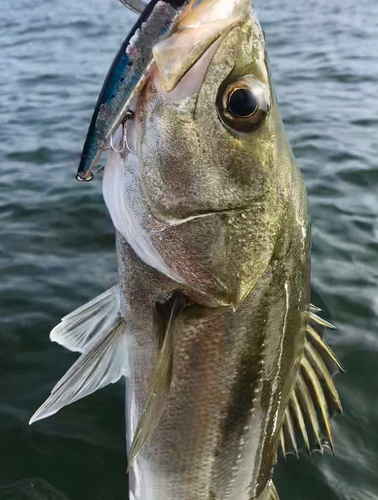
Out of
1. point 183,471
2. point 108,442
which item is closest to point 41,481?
point 108,442

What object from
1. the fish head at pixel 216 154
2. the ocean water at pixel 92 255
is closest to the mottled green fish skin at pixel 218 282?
the fish head at pixel 216 154

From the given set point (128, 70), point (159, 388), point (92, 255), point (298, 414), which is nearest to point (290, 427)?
point (298, 414)

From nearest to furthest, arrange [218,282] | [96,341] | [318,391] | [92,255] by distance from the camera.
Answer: [218,282] → [96,341] → [318,391] → [92,255]

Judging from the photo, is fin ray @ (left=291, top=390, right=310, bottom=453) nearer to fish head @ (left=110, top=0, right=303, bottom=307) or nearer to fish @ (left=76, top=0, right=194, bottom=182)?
fish head @ (left=110, top=0, right=303, bottom=307)

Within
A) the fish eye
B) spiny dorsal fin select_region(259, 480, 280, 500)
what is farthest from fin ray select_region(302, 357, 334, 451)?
the fish eye

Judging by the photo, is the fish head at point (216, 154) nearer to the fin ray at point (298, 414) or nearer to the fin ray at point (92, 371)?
the fin ray at point (92, 371)

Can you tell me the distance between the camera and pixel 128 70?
4.37 feet

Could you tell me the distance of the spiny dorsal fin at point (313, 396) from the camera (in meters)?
1.86

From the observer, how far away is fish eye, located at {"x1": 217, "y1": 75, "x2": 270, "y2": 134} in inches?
56.7

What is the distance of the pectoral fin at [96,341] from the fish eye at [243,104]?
2.21ft

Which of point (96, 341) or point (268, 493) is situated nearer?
point (96, 341)

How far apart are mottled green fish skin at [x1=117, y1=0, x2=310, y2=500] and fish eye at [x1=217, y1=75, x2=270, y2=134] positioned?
19mm

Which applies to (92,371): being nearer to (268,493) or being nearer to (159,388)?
(159,388)

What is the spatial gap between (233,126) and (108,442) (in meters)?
2.36
